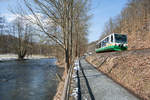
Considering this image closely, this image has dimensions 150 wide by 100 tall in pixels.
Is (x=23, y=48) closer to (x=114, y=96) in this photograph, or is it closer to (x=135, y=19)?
(x=135, y=19)

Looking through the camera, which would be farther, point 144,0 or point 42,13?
point 144,0

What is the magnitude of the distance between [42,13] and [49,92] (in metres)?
5.70

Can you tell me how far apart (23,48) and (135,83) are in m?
46.8

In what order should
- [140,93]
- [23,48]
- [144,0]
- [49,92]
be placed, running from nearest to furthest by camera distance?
[140,93] < [49,92] < [144,0] < [23,48]

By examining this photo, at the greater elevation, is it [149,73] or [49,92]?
[149,73]

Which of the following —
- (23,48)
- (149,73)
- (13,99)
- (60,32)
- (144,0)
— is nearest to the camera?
(149,73)

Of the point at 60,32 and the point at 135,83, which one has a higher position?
the point at 60,32

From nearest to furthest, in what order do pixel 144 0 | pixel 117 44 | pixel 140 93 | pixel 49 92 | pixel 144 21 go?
pixel 140 93
pixel 49 92
pixel 117 44
pixel 144 21
pixel 144 0

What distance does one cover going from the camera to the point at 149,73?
5.28 metres

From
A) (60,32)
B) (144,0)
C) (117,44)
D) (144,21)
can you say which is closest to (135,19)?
(144,21)

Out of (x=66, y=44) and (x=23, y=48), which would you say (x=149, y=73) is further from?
(x=23, y=48)

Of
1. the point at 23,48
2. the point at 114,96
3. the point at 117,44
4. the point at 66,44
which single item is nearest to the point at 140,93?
the point at 114,96

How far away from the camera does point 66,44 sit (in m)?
9.97

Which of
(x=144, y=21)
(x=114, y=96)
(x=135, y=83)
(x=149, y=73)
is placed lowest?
(x=114, y=96)
